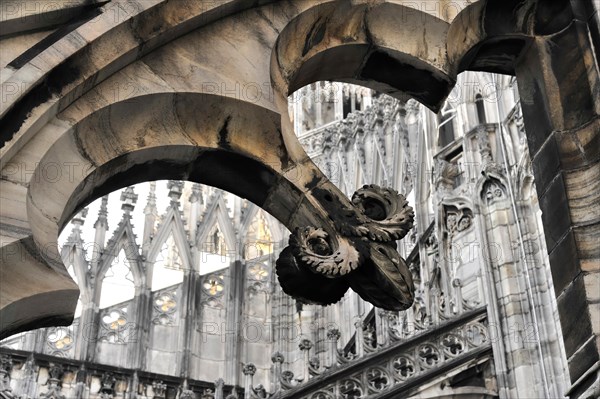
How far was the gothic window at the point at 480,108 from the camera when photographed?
14909 mm

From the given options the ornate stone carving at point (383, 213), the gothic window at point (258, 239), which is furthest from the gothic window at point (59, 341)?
the ornate stone carving at point (383, 213)

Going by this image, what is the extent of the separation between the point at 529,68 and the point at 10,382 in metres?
14.5

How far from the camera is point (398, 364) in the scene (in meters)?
12.6

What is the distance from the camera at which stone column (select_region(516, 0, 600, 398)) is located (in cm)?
370

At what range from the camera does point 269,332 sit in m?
20.1

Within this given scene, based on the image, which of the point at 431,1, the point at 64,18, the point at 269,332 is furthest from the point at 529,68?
the point at 269,332

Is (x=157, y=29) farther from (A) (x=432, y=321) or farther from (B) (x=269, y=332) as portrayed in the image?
(B) (x=269, y=332)

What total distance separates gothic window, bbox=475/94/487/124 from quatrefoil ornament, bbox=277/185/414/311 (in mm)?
11312

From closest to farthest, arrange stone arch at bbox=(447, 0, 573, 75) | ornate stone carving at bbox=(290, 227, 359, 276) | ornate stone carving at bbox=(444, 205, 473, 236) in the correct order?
ornate stone carving at bbox=(290, 227, 359, 276) → stone arch at bbox=(447, 0, 573, 75) → ornate stone carving at bbox=(444, 205, 473, 236)

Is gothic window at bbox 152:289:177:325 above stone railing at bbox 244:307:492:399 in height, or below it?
above

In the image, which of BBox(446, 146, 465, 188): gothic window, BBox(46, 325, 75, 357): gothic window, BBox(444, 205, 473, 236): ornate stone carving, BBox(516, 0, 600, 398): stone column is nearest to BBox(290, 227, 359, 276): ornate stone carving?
BBox(516, 0, 600, 398): stone column

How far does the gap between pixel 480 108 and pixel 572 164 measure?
11.2 metres

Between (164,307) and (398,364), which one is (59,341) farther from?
(398,364)

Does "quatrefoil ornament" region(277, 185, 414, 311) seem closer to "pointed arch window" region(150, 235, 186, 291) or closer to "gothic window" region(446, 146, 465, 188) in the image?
"gothic window" region(446, 146, 465, 188)
